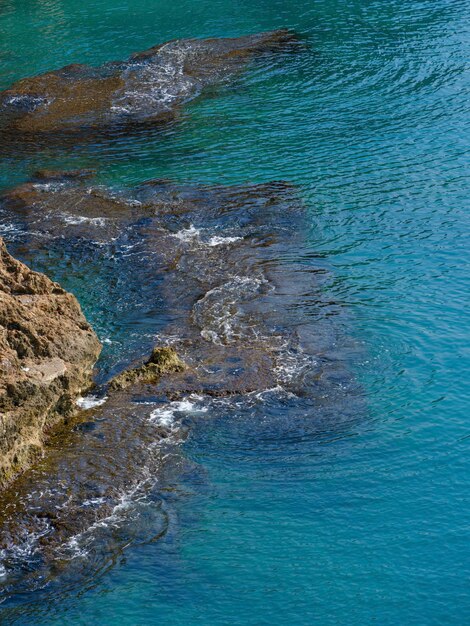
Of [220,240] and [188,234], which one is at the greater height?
[188,234]

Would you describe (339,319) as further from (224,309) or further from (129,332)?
(129,332)

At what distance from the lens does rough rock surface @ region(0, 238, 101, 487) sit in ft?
70.1

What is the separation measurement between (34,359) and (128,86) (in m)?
27.0

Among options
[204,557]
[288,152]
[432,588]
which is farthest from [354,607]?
[288,152]

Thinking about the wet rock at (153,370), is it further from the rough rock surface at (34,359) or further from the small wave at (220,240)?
the small wave at (220,240)

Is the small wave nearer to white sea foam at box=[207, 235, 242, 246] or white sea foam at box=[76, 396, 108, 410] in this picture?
white sea foam at box=[207, 235, 242, 246]

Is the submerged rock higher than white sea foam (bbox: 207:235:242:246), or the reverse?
the submerged rock

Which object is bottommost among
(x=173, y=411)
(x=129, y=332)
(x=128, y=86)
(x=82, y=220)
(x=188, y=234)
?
(x=173, y=411)

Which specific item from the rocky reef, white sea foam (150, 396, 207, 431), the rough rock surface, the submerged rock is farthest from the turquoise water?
the rough rock surface

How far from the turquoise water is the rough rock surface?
3.54 m

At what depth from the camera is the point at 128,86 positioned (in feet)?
153

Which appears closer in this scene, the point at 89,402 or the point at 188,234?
the point at 89,402

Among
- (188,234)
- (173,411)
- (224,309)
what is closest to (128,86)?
(188,234)

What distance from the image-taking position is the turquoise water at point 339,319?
62.8 feet
